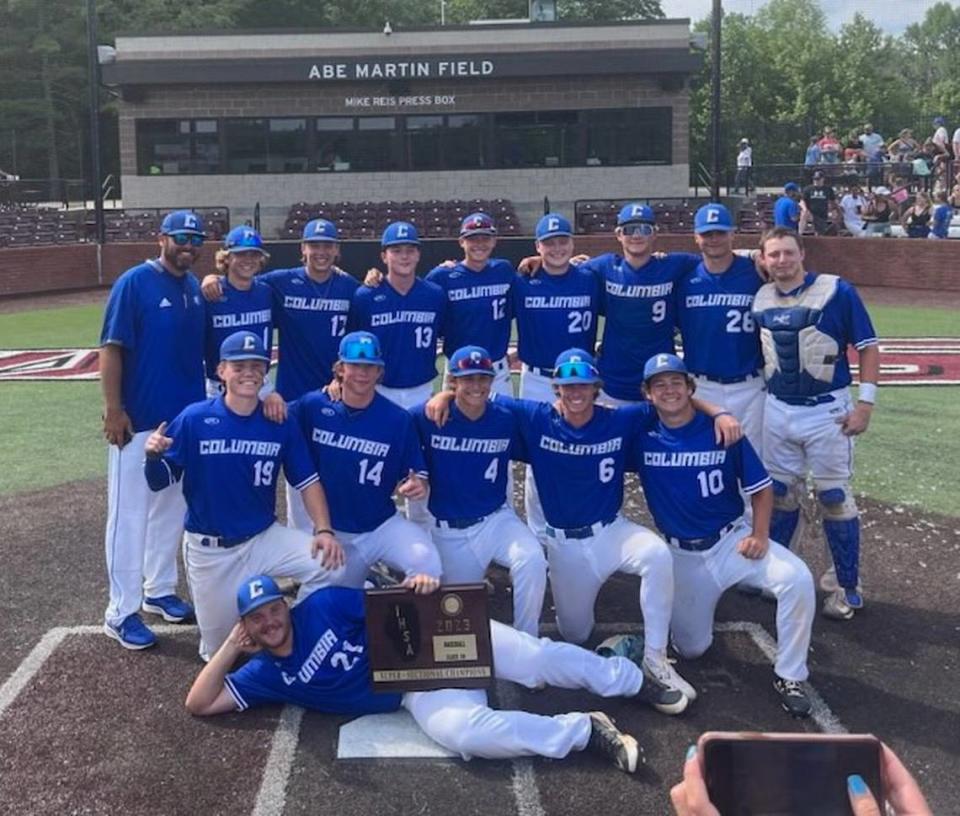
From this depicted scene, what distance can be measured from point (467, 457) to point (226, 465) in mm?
1334

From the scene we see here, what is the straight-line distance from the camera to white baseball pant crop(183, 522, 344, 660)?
5.52 metres

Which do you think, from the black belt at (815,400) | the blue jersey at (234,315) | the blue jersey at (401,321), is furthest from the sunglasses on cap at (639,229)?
the blue jersey at (234,315)

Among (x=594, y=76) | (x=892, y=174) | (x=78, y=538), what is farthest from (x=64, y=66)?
(x=78, y=538)

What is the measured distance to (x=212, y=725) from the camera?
16.3 feet

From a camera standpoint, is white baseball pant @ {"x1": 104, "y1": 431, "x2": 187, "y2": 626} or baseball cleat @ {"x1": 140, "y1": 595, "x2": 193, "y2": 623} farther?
baseball cleat @ {"x1": 140, "y1": 595, "x2": 193, "y2": 623}

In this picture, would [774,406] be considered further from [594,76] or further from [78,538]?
[594,76]

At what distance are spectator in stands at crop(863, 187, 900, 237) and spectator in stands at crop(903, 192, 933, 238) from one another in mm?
543

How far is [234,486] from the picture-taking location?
5.52 metres

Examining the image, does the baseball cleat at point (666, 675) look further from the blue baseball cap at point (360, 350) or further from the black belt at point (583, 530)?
the blue baseball cap at point (360, 350)

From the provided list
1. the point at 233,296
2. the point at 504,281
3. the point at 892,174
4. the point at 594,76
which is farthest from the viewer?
the point at 594,76

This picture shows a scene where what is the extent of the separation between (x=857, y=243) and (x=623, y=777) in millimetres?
20131

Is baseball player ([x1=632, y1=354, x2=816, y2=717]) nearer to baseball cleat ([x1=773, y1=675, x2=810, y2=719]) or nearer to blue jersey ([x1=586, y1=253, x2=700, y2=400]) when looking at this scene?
baseball cleat ([x1=773, y1=675, x2=810, y2=719])

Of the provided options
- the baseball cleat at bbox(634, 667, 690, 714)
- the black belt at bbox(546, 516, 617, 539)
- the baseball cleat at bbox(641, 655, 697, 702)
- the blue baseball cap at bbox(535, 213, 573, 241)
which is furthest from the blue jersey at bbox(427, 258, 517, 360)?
the baseball cleat at bbox(634, 667, 690, 714)

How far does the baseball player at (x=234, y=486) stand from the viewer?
215 inches
